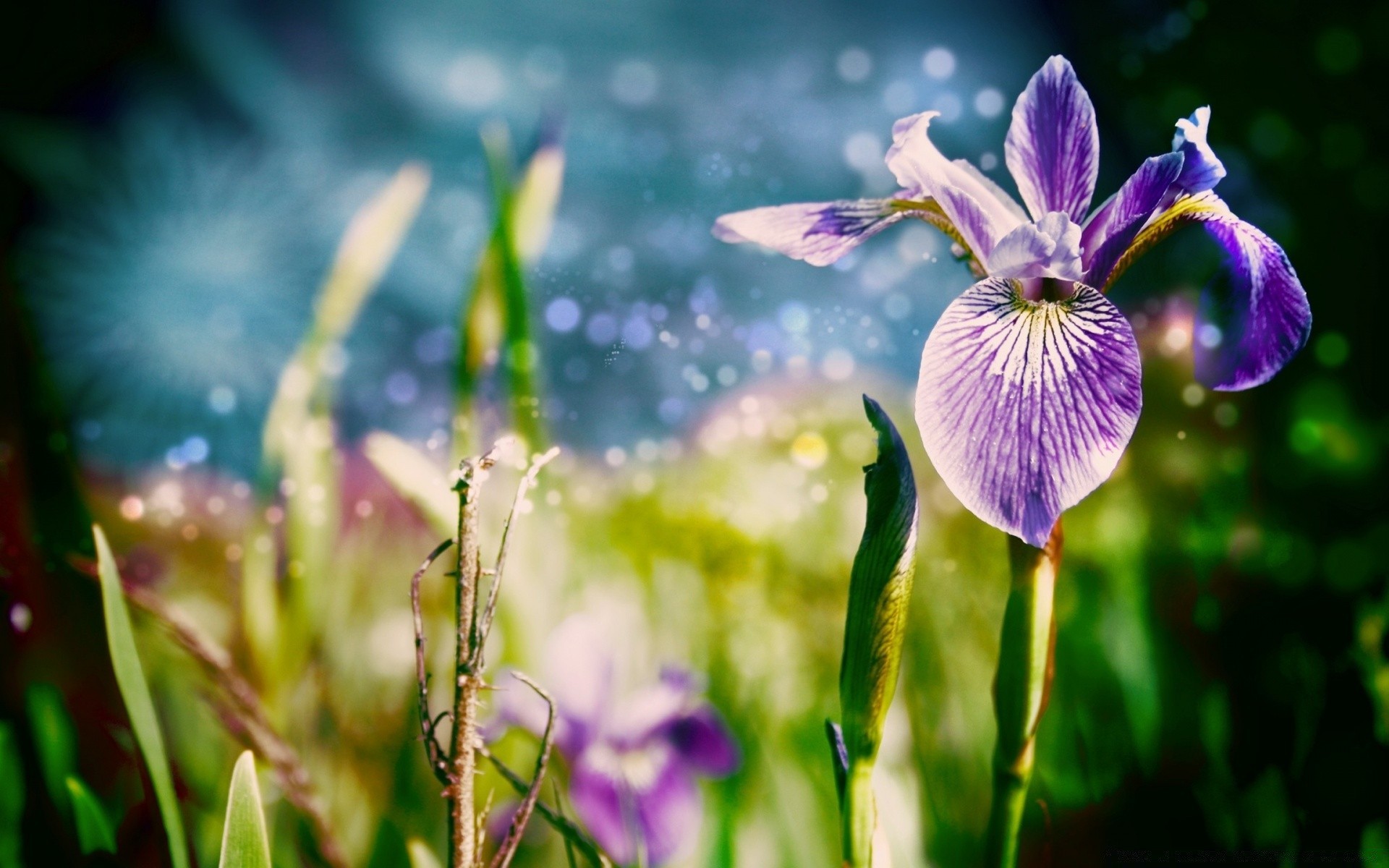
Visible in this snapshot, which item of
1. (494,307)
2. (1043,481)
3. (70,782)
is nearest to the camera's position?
(1043,481)

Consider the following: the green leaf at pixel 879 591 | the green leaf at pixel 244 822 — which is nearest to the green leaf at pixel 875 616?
the green leaf at pixel 879 591

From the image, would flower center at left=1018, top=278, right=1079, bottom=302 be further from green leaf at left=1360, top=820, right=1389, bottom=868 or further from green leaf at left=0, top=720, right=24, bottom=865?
green leaf at left=0, top=720, right=24, bottom=865

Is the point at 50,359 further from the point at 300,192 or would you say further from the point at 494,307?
the point at 494,307

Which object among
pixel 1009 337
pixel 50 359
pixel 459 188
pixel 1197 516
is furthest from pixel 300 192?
pixel 1197 516

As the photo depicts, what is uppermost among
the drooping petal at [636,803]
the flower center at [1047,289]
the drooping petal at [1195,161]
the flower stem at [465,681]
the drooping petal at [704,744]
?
the drooping petal at [1195,161]

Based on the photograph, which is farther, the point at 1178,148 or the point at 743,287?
the point at 743,287

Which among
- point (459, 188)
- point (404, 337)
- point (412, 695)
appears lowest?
point (412, 695)

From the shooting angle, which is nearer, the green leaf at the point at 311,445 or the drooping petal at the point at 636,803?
the drooping petal at the point at 636,803

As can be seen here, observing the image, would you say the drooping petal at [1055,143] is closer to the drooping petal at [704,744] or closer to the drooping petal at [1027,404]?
the drooping petal at [1027,404]
